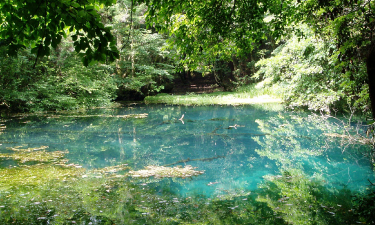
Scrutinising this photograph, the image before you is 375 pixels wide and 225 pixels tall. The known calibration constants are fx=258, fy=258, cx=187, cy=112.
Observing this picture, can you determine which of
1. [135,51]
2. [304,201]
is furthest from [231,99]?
[304,201]

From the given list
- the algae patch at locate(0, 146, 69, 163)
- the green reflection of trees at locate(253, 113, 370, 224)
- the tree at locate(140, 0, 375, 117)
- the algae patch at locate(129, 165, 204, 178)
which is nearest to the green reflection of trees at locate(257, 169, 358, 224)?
the green reflection of trees at locate(253, 113, 370, 224)

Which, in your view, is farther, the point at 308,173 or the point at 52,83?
the point at 52,83

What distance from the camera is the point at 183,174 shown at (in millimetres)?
5906

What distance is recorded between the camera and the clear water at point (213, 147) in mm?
5625

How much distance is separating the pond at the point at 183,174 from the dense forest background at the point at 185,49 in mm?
1707

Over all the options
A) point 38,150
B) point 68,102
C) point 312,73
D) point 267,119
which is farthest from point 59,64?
point 312,73

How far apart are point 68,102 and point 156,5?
49.5 ft

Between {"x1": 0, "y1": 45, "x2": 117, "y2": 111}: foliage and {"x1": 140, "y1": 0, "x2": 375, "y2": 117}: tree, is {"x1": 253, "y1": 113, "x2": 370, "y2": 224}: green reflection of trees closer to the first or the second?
{"x1": 140, "y1": 0, "x2": 375, "y2": 117}: tree

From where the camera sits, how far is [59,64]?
1886cm

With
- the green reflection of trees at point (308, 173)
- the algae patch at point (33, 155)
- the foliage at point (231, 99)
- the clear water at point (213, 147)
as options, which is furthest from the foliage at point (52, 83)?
the green reflection of trees at point (308, 173)

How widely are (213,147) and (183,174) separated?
2707mm

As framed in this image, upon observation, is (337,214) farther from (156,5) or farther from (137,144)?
(137,144)

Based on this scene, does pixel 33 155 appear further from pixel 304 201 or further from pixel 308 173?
pixel 308 173

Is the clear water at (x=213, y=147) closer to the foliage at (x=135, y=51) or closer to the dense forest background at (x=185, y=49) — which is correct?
the dense forest background at (x=185, y=49)
